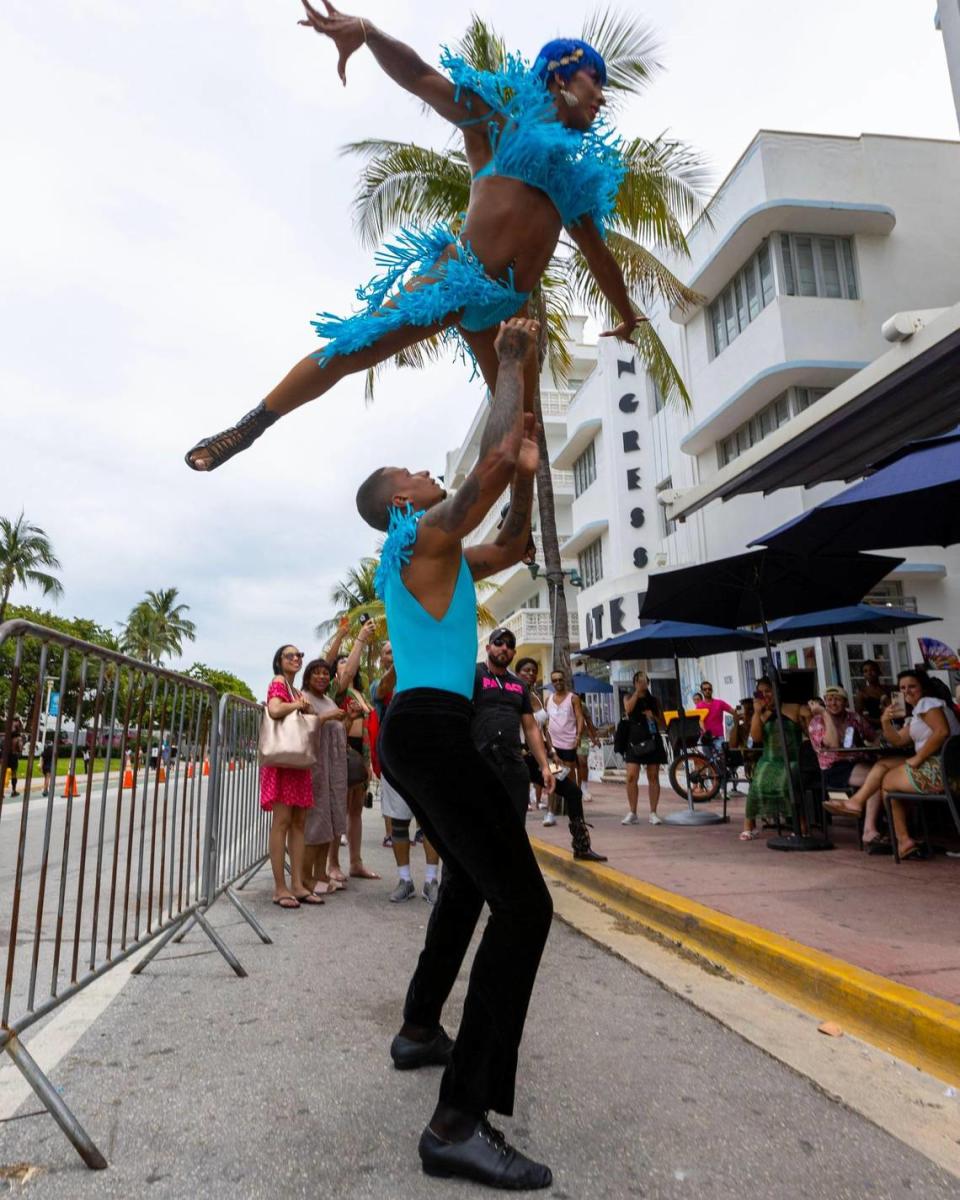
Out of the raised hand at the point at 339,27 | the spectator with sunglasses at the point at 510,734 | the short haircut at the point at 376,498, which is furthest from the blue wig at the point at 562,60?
the spectator with sunglasses at the point at 510,734

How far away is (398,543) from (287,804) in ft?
13.0

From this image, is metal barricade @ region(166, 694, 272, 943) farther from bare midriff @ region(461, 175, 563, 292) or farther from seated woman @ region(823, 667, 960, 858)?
seated woman @ region(823, 667, 960, 858)

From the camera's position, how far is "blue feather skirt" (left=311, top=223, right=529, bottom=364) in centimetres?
266

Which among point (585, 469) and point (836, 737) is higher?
point (585, 469)

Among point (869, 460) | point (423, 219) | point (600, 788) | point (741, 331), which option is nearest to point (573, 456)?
point (741, 331)

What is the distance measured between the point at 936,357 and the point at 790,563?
2.50m

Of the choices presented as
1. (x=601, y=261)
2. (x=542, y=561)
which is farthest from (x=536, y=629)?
(x=601, y=261)

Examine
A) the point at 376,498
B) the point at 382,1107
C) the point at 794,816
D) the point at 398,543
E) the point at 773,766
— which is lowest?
the point at 382,1107

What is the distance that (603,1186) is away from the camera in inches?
84.2

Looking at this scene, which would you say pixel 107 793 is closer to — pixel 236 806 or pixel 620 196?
pixel 236 806

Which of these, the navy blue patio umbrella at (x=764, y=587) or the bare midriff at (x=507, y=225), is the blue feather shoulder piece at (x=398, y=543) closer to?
the bare midriff at (x=507, y=225)

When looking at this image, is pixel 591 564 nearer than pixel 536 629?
Yes

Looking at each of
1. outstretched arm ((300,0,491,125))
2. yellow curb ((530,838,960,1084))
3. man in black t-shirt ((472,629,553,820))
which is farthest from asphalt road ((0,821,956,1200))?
outstretched arm ((300,0,491,125))

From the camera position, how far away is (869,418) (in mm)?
9977
